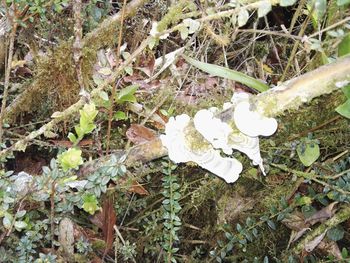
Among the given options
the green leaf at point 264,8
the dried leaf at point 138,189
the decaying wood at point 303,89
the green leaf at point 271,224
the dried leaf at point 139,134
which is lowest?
the green leaf at point 271,224

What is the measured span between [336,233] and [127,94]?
0.64m

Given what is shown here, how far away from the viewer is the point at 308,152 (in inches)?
46.0

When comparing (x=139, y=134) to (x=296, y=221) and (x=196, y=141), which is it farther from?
(x=296, y=221)

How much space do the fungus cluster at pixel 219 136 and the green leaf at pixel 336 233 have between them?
33 cm

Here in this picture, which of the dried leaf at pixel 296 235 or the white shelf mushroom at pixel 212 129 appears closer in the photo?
the white shelf mushroom at pixel 212 129

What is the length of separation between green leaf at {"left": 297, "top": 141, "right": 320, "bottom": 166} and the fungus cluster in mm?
158

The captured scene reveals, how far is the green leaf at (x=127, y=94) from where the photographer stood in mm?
1237

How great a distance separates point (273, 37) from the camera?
4.99ft

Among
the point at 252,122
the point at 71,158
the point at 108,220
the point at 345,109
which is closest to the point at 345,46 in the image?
the point at 345,109

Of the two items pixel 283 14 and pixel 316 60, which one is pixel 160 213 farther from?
pixel 283 14

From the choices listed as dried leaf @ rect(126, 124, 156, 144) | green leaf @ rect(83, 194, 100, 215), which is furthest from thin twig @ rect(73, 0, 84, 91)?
green leaf @ rect(83, 194, 100, 215)

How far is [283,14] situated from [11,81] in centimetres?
87

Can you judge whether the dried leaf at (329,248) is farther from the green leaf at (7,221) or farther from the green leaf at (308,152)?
the green leaf at (7,221)

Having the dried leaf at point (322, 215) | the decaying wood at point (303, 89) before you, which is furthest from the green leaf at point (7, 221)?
the dried leaf at point (322, 215)
